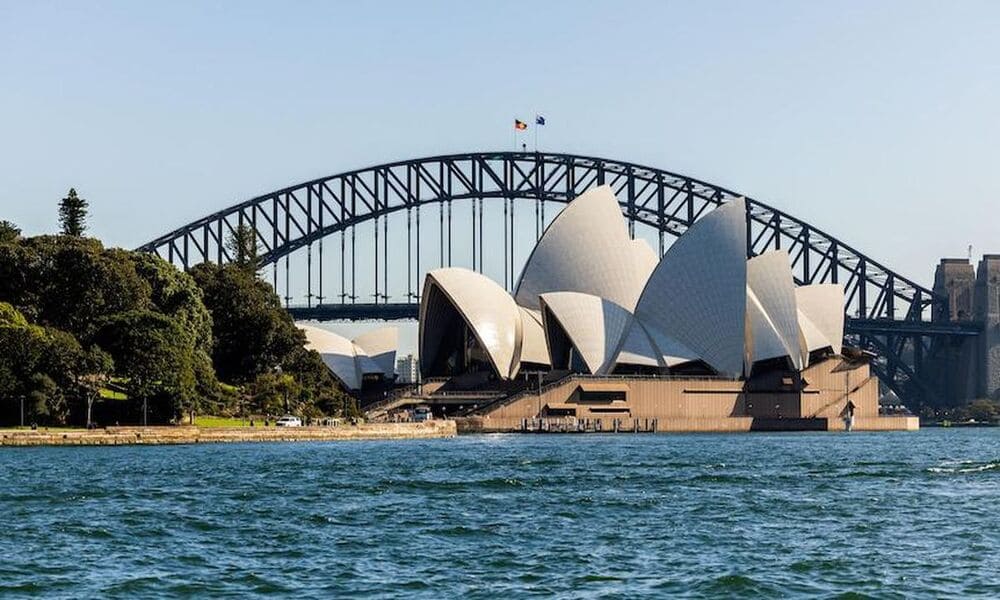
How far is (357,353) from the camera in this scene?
482 ft

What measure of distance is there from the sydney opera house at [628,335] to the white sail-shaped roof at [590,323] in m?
0.10

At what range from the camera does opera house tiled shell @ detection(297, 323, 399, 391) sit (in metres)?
143

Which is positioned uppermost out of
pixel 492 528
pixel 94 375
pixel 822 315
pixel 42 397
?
pixel 822 315

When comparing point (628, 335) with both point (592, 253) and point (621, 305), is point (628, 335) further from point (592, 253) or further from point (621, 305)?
point (592, 253)

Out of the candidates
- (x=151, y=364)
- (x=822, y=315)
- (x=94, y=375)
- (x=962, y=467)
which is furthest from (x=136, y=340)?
(x=822, y=315)

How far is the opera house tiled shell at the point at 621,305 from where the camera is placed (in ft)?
407

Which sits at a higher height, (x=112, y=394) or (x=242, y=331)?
(x=242, y=331)

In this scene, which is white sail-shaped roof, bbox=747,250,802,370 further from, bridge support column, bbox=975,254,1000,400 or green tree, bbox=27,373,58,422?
green tree, bbox=27,373,58,422

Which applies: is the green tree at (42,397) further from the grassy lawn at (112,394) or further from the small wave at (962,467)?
the small wave at (962,467)

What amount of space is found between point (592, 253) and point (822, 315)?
828 inches

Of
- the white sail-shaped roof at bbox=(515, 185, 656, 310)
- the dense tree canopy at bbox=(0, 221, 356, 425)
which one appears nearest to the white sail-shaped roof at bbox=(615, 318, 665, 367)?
the white sail-shaped roof at bbox=(515, 185, 656, 310)

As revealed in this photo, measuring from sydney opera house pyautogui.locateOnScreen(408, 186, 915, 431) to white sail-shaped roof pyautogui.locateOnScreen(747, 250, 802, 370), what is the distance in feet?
0.36

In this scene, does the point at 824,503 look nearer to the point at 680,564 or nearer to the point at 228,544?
the point at 680,564

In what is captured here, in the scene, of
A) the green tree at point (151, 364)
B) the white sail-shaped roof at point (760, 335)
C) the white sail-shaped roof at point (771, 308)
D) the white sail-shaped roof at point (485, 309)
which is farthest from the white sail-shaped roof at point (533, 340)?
the green tree at point (151, 364)
